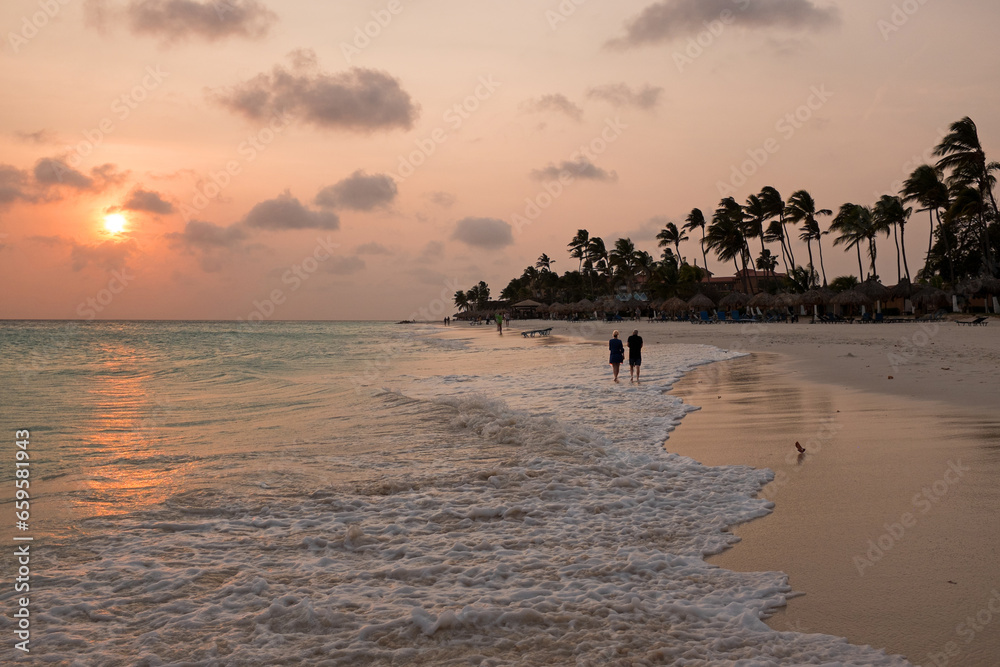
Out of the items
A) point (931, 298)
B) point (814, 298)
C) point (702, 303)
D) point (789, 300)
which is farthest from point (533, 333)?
point (931, 298)

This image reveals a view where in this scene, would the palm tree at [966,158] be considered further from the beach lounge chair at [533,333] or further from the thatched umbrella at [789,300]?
the beach lounge chair at [533,333]

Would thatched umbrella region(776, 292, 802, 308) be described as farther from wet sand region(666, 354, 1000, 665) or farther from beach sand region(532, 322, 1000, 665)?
wet sand region(666, 354, 1000, 665)

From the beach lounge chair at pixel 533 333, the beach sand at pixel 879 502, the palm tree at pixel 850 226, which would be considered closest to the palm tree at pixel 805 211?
the palm tree at pixel 850 226

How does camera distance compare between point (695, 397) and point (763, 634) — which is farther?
point (695, 397)

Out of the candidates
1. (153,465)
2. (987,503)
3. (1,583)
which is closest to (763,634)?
(987,503)

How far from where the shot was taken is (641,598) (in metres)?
3.68

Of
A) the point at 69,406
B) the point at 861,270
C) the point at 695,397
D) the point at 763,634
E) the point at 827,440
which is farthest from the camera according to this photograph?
the point at 861,270

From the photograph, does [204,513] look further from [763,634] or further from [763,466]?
[763,466]

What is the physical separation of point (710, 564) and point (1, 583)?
15.7 ft

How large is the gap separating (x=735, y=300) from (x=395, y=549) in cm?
6147

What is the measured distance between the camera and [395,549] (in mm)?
4586

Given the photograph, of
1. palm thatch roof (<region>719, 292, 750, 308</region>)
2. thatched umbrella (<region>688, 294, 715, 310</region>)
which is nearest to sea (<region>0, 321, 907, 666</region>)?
palm thatch roof (<region>719, 292, 750, 308</region>)

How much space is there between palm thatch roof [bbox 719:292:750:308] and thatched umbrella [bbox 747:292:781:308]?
6.09 feet

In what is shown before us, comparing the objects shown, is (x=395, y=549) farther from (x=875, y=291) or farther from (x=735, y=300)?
(x=735, y=300)
